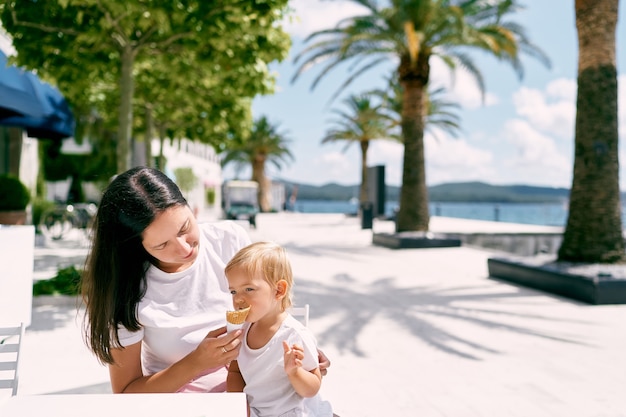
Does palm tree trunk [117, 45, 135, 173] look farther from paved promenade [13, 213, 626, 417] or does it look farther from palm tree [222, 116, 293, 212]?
palm tree [222, 116, 293, 212]

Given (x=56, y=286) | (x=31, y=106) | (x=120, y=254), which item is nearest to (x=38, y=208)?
(x=31, y=106)

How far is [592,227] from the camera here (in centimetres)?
850

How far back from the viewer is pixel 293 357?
1.82 m

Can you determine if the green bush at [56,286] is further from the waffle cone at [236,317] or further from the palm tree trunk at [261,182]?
the palm tree trunk at [261,182]

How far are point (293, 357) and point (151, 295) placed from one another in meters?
0.63

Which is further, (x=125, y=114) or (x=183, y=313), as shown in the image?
(x=125, y=114)

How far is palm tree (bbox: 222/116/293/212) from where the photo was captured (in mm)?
55688

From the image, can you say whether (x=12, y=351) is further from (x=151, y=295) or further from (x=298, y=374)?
(x=298, y=374)

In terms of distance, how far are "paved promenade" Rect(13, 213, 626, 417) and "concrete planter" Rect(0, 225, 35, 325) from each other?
36.3 inches

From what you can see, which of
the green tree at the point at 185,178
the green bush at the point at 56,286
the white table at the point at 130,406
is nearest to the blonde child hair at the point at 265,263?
the white table at the point at 130,406

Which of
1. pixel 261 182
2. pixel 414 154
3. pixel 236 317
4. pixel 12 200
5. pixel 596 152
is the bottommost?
pixel 236 317

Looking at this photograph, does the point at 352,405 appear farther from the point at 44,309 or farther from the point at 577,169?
the point at 577,169

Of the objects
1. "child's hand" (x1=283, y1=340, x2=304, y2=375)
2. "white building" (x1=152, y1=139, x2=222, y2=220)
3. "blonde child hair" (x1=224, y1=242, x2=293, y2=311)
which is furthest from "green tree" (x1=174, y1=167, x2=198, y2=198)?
"child's hand" (x1=283, y1=340, x2=304, y2=375)

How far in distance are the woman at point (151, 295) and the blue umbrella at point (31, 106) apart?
725 centimetres
